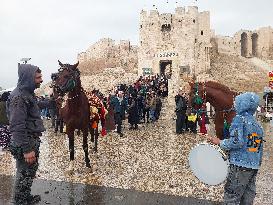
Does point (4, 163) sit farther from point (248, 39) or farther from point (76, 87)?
point (248, 39)

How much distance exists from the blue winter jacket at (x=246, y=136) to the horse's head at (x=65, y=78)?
500 centimetres

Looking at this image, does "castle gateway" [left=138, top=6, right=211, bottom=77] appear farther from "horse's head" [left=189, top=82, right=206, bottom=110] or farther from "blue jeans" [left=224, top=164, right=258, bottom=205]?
"blue jeans" [left=224, top=164, right=258, bottom=205]

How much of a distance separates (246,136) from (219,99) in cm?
357

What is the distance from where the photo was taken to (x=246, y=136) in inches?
194

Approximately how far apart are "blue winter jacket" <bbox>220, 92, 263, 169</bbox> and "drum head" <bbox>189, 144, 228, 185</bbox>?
0.17 metres

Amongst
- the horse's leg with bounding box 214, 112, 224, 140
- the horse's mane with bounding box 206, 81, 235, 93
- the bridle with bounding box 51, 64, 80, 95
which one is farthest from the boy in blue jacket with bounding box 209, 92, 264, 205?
the bridle with bounding box 51, 64, 80, 95

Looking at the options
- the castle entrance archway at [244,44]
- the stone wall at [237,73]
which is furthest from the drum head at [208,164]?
the castle entrance archway at [244,44]

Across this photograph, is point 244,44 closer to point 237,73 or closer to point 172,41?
point 237,73

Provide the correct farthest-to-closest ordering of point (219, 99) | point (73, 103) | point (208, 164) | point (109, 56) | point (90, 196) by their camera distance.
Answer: point (109, 56) → point (73, 103) → point (219, 99) → point (90, 196) → point (208, 164)

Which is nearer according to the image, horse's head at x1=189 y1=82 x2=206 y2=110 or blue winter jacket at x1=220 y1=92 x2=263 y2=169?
blue winter jacket at x1=220 y1=92 x2=263 y2=169

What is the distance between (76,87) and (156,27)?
149ft

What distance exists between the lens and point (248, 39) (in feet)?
230

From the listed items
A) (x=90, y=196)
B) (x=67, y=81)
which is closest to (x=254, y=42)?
(x=67, y=81)

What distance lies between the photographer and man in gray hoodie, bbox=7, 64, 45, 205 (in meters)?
5.24
